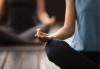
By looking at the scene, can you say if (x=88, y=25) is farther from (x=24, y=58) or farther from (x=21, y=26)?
(x=21, y=26)

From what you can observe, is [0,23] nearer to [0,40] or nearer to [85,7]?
[0,40]

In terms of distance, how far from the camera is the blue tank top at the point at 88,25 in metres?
0.89

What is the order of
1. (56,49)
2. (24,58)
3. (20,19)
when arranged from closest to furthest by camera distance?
1. (56,49)
2. (24,58)
3. (20,19)

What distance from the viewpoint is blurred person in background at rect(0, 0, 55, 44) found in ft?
5.43

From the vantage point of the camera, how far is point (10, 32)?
1699 millimetres

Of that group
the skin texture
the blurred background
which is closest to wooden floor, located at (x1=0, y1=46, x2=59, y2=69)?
the blurred background

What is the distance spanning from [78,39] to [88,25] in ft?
0.13

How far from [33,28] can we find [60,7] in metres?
Result: 0.20

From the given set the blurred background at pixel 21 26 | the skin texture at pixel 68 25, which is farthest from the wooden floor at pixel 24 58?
the skin texture at pixel 68 25

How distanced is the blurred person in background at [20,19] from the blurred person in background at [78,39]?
2.26 ft

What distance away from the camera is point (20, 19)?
1723mm

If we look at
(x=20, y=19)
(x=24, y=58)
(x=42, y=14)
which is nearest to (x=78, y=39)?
(x=24, y=58)

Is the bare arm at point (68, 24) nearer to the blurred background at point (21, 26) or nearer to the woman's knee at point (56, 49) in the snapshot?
the woman's knee at point (56, 49)

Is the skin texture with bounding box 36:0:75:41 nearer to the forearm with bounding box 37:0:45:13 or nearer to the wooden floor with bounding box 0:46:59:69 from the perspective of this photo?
the wooden floor with bounding box 0:46:59:69
